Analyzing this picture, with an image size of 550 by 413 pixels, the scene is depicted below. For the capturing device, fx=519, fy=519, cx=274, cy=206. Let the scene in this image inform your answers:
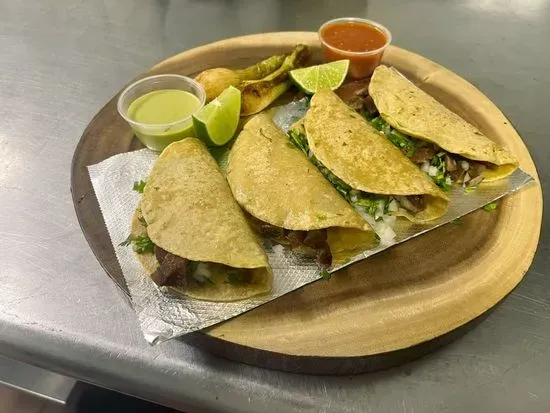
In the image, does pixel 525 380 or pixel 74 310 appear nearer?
pixel 525 380

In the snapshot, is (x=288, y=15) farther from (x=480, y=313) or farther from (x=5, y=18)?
(x=480, y=313)

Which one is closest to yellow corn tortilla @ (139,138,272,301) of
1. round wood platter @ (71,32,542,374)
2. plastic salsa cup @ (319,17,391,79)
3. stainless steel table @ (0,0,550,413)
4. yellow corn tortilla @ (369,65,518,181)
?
round wood platter @ (71,32,542,374)

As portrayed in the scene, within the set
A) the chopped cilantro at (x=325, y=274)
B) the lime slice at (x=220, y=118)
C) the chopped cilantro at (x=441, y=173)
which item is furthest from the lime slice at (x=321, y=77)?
the chopped cilantro at (x=325, y=274)

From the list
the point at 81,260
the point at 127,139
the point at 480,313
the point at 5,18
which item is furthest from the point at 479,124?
the point at 5,18

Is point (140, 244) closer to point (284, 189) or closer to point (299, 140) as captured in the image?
point (284, 189)

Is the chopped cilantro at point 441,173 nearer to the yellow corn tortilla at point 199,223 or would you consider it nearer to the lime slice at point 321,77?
the lime slice at point 321,77

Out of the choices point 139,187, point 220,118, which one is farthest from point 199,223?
point 220,118

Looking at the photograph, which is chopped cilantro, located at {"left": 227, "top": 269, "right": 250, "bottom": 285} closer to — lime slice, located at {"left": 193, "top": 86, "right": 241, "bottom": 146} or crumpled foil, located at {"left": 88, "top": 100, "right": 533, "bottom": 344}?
crumpled foil, located at {"left": 88, "top": 100, "right": 533, "bottom": 344}
